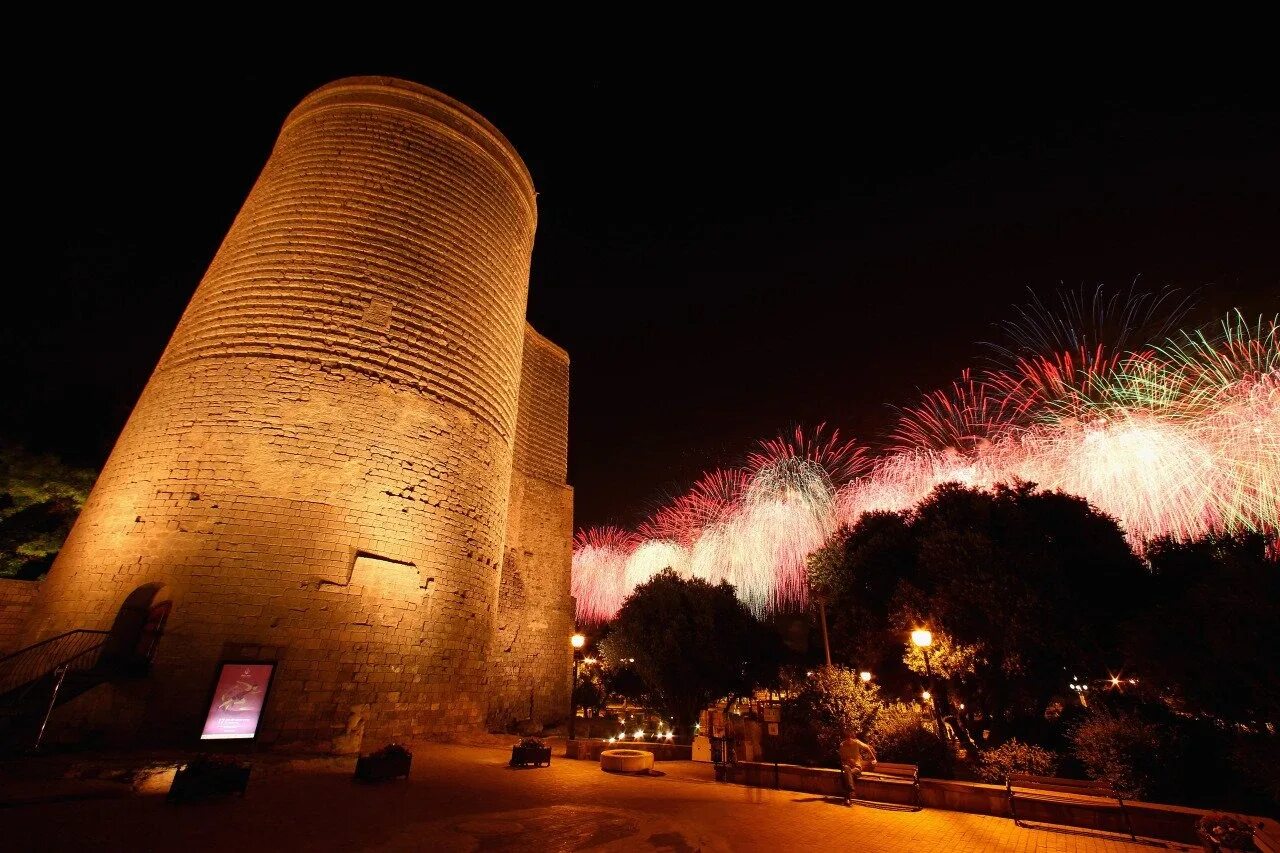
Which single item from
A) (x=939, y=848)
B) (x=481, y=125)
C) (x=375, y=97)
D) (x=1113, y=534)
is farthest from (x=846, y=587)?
(x=375, y=97)

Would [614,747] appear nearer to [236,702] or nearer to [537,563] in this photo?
[236,702]

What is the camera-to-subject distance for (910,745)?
11.1 meters

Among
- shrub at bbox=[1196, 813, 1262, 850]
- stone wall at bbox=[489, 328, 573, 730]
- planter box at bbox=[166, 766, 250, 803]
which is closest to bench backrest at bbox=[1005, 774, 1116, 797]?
shrub at bbox=[1196, 813, 1262, 850]

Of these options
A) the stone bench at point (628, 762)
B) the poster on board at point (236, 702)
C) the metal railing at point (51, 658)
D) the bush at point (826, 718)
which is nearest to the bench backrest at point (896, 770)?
the stone bench at point (628, 762)

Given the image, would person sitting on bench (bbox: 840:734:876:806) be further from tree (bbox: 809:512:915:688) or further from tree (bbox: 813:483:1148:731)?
tree (bbox: 809:512:915:688)

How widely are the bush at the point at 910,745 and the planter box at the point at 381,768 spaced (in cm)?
892

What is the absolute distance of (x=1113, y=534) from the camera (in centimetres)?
1412

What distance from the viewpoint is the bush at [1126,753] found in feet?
29.2

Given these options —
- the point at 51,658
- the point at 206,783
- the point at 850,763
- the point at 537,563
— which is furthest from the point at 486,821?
the point at 537,563

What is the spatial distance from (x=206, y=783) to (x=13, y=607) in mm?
9239

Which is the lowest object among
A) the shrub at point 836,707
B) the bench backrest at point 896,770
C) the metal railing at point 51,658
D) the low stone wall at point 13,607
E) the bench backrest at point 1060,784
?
the bench backrest at point 1060,784

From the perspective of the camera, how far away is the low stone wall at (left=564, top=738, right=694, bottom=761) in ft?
37.3

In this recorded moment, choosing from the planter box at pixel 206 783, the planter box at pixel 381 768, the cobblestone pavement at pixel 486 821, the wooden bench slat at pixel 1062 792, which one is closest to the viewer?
the cobblestone pavement at pixel 486 821

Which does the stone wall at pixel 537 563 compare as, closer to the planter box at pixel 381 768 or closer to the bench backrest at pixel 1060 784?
the planter box at pixel 381 768
